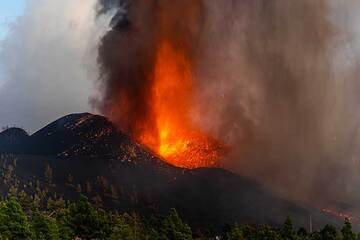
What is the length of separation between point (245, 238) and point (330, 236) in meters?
19.8

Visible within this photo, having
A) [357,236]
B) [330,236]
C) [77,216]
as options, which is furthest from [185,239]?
[357,236]

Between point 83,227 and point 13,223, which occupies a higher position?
point 83,227

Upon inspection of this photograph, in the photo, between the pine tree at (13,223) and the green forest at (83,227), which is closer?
the pine tree at (13,223)

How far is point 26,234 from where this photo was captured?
71688mm

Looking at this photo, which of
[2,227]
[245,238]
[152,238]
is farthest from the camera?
[245,238]

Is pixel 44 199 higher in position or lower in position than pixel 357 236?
higher

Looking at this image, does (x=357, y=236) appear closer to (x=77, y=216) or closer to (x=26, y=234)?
(x=77, y=216)

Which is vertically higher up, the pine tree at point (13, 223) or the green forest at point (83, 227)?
the green forest at point (83, 227)

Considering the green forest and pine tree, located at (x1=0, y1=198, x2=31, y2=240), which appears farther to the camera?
the green forest

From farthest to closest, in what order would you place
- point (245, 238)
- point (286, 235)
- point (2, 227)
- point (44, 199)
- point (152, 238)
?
1. point (44, 199)
2. point (245, 238)
3. point (286, 235)
4. point (152, 238)
5. point (2, 227)

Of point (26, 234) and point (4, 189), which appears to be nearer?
point (26, 234)

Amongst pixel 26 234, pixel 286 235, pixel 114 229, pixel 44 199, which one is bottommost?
pixel 26 234

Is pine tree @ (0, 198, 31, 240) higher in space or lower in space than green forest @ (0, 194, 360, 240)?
lower

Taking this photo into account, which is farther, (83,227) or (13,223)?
(83,227)
